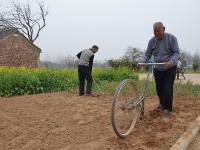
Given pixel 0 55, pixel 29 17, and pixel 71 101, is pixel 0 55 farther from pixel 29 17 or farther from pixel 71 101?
pixel 71 101

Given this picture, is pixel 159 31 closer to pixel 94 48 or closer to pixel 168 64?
pixel 168 64

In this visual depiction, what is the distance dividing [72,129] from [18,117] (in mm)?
1679

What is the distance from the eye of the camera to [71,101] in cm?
977

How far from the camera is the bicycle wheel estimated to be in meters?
5.67

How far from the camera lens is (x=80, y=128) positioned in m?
6.49

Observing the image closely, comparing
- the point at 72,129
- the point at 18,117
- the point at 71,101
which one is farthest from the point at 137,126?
the point at 71,101

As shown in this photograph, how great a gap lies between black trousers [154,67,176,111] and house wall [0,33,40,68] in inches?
1256

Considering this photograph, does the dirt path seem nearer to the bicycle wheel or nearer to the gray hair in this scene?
the bicycle wheel

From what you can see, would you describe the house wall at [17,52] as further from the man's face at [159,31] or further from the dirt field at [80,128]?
the man's face at [159,31]

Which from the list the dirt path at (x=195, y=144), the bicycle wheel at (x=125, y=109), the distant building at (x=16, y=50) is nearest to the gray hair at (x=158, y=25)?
the bicycle wheel at (x=125, y=109)

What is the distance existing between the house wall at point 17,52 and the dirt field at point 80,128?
1209 inches

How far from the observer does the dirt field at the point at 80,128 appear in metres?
5.66

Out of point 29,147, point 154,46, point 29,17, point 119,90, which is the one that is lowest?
point 29,147

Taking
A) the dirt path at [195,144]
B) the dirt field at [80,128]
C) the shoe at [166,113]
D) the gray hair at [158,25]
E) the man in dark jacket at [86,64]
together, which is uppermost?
the gray hair at [158,25]
